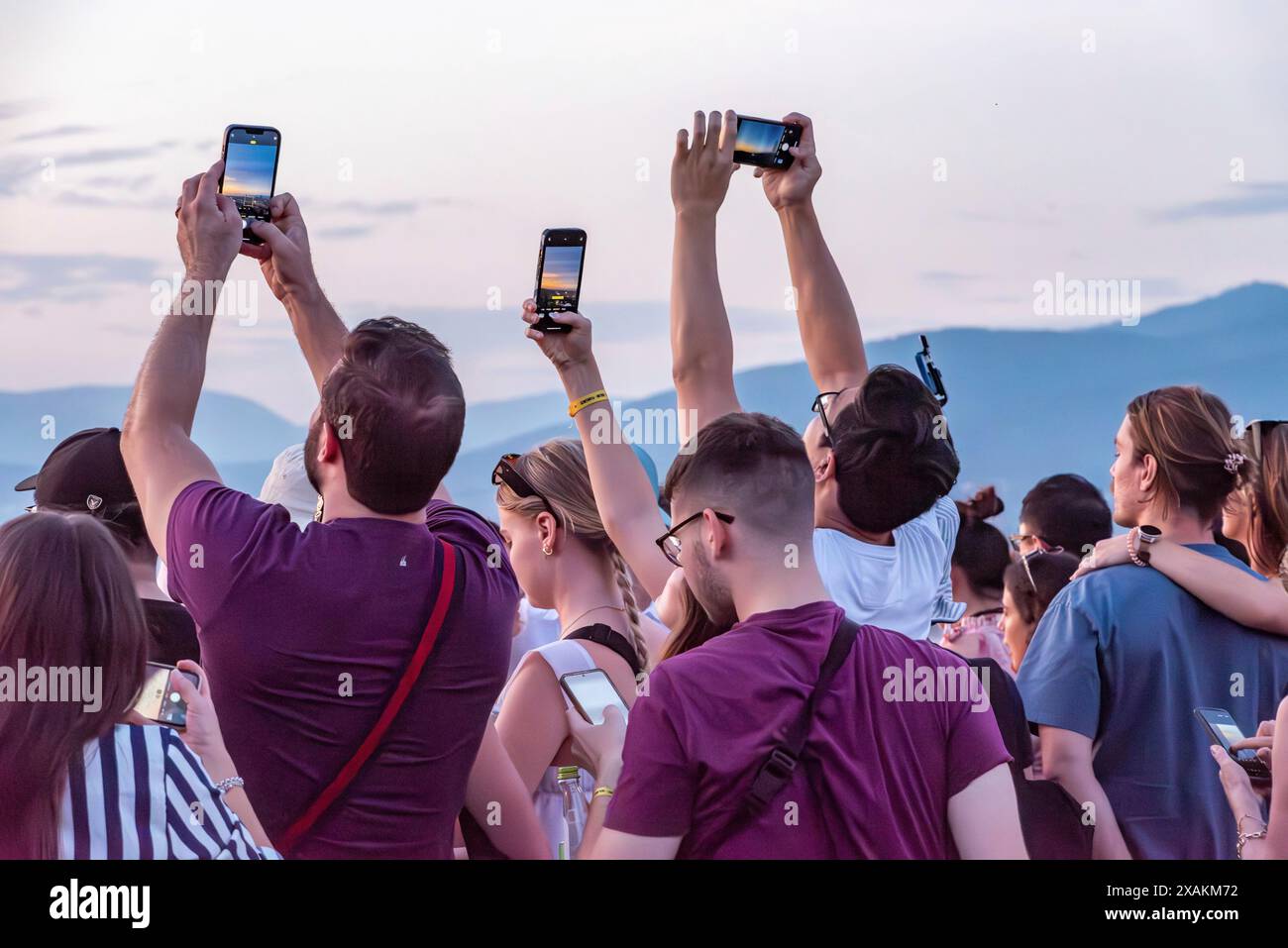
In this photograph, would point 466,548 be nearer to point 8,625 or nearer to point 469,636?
point 469,636

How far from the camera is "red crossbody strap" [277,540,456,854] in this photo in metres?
2.22

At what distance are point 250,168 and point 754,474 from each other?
1.32m

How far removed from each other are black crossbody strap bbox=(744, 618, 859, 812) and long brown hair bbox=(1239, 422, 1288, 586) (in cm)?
171

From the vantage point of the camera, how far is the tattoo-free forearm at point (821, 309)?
9.92ft

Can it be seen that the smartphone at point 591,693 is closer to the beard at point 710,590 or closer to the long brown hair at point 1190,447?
the beard at point 710,590

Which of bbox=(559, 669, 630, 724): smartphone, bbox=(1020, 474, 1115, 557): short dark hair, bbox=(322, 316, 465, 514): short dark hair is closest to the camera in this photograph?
bbox=(322, 316, 465, 514): short dark hair

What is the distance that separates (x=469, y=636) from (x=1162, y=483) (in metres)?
1.53

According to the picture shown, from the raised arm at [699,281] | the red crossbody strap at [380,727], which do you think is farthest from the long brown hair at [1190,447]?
the red crossbody strap at [380,727]

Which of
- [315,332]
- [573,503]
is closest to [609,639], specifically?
[573,503]

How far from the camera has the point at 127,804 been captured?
1956mm

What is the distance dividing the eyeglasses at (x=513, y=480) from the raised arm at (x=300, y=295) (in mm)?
470

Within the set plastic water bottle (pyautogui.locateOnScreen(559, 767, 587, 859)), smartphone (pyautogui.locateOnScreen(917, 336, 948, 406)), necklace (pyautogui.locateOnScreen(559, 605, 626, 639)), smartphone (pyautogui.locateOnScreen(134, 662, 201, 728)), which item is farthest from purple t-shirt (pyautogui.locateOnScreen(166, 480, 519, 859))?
smartphone (pyautogui.locateOnScreen(917, 336, 948, 406))

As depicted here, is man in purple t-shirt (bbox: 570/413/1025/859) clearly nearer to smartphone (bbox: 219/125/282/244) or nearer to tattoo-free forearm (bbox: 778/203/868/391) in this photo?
tattoo-free forearm (bbox: 778/203/868/391)

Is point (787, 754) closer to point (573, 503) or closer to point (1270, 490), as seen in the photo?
point (573, 503)
